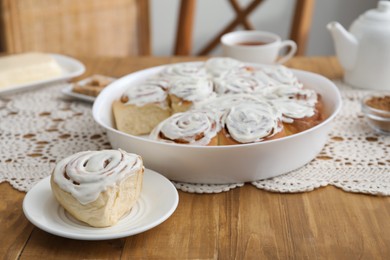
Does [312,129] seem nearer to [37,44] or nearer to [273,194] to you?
[273,194]

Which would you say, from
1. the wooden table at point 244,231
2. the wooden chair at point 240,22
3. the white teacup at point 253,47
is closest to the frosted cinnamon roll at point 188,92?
the wooden table at point 244,231

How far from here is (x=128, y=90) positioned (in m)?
1.22

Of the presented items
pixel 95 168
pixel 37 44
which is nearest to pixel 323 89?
pixel 95 168

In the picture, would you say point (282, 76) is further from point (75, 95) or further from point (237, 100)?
point (75, 95)

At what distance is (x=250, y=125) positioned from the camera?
98cm

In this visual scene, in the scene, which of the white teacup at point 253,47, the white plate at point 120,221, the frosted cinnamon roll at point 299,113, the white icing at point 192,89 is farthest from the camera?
the white teacup at point 253,47

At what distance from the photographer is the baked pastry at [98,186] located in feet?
2.61

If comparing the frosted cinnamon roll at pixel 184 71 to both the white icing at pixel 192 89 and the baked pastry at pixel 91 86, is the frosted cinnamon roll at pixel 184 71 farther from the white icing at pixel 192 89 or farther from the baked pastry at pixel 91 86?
the baked pastry at pixel 91 86

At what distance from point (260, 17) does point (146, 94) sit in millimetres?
1869

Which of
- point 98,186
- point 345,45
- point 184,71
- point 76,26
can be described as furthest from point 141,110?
point 76,26

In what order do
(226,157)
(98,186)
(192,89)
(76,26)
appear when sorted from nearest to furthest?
(98,186)
(226,157)
(192,89)
(76,26)

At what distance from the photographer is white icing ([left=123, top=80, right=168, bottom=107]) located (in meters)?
1.18

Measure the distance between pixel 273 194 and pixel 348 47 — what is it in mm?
625

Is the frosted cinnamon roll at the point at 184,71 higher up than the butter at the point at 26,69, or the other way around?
the frosted cinnamon roll at the point at 184,71
